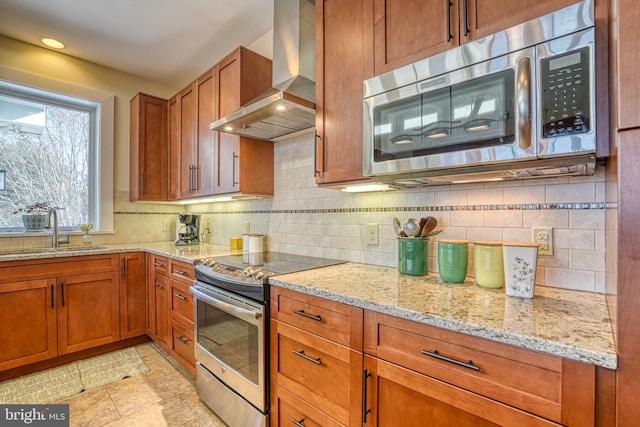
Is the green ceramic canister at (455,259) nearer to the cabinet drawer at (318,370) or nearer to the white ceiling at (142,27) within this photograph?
the cabinet drawer at (318,370)

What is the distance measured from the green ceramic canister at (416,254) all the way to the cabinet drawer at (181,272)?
141 cm

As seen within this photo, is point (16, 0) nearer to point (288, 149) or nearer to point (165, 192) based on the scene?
point (165, 192)

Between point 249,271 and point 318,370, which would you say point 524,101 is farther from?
point 249,271

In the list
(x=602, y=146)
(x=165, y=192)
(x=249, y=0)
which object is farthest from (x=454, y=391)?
(x=165, y=192)

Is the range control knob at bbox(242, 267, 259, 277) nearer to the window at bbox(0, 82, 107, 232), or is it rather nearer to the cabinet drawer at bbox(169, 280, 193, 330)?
the cabinet drawer at bbox(169, 280, 193, 330)

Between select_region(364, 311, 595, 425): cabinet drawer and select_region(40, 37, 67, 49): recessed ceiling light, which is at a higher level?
select_region(40, 37, 67, 49): recessed ceiling light

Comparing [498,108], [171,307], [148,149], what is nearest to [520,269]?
[498,108]

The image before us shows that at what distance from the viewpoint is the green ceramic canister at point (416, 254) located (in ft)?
4.65

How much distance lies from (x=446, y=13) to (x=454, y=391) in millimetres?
1282

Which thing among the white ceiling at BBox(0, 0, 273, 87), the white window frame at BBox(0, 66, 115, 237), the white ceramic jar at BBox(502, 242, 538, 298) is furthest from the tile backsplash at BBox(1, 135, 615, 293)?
the white ceiling at BBox(0, 0, 273, 87)

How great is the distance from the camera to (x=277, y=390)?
1411 mm

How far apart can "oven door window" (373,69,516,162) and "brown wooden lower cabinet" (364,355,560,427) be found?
2.49ft

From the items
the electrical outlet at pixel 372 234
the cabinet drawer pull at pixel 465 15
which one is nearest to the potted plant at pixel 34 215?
the electrical outlet at pixel 372 234

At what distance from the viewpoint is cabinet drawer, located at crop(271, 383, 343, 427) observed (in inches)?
48.0
